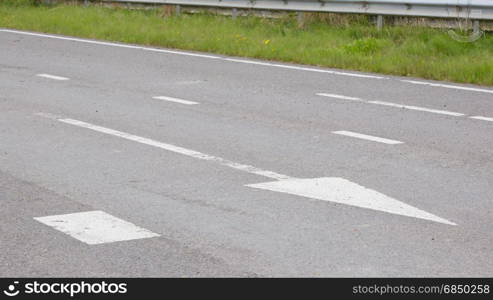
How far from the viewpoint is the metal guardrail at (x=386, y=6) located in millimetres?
15182

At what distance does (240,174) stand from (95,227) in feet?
5.51

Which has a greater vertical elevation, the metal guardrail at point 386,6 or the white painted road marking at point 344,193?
the metal guardrail at point 386,6

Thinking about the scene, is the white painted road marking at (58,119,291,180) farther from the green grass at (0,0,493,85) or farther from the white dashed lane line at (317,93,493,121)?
the green grass at (0,0,493,85)

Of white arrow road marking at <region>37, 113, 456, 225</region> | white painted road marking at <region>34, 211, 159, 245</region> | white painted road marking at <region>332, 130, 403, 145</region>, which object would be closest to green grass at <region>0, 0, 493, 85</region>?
white painted road marking at <region>332, 130, 403, 145</region>

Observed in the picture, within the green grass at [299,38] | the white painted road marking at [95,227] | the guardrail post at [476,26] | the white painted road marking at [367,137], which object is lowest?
the green grass at [299,38]

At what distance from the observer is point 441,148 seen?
29.1 feet

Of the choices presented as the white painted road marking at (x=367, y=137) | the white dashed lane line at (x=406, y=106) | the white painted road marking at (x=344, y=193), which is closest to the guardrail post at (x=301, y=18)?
the white dashed lane line at (x=406, y=106)

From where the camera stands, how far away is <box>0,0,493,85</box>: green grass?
1399 cm

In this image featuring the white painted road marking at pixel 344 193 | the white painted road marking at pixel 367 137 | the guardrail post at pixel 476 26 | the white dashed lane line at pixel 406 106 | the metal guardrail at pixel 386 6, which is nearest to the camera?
the white painted road marking at pixel 344 193

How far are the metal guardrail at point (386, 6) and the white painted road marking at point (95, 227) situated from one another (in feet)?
31.4

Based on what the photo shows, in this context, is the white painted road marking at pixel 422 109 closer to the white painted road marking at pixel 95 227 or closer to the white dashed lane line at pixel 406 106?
the white dashed lane line at pixel 406 106

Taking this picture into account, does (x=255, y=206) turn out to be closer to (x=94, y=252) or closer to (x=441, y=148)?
(x=94, y=252)

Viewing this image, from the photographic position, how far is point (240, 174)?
7.79 metres

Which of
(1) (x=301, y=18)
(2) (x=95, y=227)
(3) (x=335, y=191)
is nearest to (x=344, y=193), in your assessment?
(3) (x=335, y=191)
